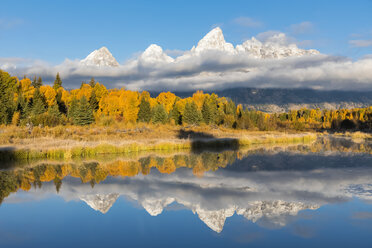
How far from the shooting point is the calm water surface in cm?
878

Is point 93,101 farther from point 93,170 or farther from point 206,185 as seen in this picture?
point 206,185

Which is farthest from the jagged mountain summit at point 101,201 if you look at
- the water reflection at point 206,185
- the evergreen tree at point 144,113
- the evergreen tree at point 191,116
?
the evergreen tree at point 144,113

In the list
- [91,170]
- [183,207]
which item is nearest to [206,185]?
[183,207]

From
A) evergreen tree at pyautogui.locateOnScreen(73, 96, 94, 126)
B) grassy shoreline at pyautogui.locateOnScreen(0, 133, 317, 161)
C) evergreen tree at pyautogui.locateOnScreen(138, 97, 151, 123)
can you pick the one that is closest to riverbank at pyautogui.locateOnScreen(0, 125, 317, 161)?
grassy shoreline at pyautogui.locateOnScreen(0, 133, 317, 161)

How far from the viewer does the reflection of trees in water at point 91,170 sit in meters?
15.8

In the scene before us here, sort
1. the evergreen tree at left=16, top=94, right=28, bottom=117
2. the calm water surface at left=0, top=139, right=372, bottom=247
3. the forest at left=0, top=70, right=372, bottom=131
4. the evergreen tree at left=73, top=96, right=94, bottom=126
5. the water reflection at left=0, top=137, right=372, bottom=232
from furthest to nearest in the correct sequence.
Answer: the forest at left=0, top=70, right=372, bottom=131 → the evergreen tree at left=16, top=94, right=28, bottom=117 → the evergreen tree at left=73, top=96, right=94, bottom=126 → the water reflection at left=0, top=137, right=372, bottom=232 → the calm water surface at left=0, top=139, right=372, bottom=247

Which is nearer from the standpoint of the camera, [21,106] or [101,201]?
[101,201]

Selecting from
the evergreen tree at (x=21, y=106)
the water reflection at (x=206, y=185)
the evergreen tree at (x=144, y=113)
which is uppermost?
the evergreen tree at (x=21, y=106)

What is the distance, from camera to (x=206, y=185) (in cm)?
1589

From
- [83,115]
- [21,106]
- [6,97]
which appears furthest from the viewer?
[83,115]

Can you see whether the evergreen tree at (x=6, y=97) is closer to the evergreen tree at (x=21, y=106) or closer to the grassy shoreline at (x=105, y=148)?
the evergreen tree at (x=21, y=106)

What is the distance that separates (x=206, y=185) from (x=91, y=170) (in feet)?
26.1

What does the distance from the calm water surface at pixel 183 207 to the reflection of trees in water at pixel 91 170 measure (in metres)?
0.06

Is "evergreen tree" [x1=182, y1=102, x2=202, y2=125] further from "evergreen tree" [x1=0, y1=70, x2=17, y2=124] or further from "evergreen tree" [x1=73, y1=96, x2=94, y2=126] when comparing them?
"evergreen tree" [x1=0, y1=70, x2=17, y2=124]
